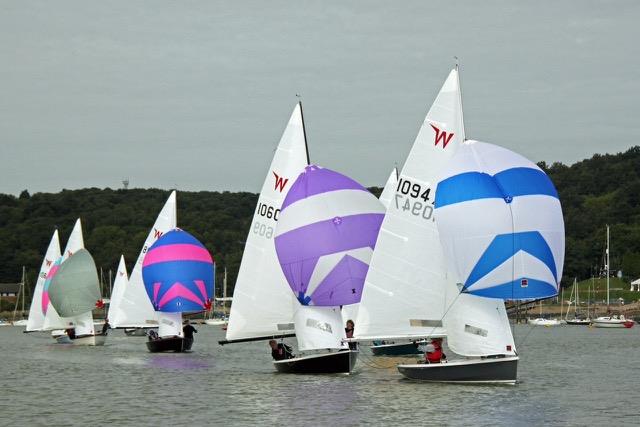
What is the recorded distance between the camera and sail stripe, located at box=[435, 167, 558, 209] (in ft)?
113

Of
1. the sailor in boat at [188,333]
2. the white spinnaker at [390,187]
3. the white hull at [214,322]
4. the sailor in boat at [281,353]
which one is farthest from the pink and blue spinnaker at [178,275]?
A: the white hull at [214,322]

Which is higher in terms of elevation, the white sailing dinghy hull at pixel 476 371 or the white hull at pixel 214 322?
the white hull at pixel 214 322

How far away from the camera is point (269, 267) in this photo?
44.8 meters

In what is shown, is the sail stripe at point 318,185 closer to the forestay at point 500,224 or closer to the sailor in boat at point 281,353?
the sailor in boat at point 281,353

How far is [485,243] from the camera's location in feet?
113

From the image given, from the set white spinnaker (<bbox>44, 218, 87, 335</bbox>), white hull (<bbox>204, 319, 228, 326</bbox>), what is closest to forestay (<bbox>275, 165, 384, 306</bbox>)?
white spinnaker (<bbox>44, 218, 87, 335</bbox>)

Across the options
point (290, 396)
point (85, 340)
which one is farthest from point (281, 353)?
point (85, 340)

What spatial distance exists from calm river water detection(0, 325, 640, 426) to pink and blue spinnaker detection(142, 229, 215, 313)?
3.41 meters

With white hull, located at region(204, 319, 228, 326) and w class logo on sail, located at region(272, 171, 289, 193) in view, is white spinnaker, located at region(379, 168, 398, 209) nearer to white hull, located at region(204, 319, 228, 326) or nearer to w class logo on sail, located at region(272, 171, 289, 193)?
w class logo on sail, located at region(272, 171, 289, 193)

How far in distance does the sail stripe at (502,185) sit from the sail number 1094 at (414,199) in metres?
2.61

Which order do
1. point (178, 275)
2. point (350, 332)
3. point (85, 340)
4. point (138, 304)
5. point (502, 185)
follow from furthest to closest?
point (85, 340), point (138, 304), point (178, 275), point (350, 332), point (502, 185)

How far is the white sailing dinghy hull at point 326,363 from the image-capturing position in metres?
40.3

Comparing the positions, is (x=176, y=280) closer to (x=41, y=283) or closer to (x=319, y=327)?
(x=319, y=327)

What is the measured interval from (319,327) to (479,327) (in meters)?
6.80
